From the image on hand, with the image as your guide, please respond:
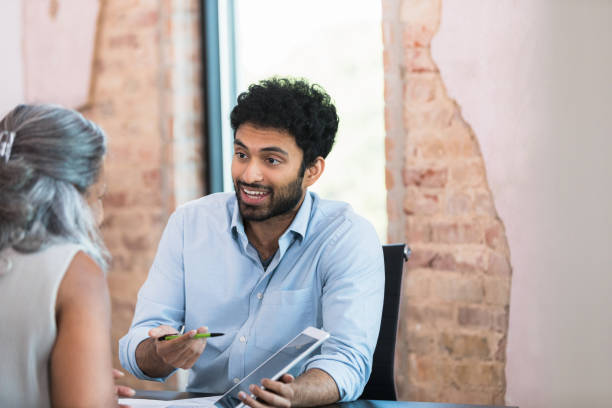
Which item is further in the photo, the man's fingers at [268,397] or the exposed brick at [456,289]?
the exposed brick at [456,289]

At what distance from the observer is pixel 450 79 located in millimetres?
2285

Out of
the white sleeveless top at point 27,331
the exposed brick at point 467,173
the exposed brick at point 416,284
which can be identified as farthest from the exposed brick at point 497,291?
the white sleeveless top at point 27,331

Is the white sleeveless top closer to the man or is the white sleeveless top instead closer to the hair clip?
the hair clip

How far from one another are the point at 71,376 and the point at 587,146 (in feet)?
5.27

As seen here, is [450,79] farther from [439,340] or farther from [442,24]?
[439,340]

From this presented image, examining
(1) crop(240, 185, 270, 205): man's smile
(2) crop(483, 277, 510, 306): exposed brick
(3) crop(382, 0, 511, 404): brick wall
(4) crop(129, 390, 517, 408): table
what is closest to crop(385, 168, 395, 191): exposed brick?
(3) crop(382, 0, 511, 404): brick wall

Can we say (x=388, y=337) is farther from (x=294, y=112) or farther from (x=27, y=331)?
(x=27, y=331)

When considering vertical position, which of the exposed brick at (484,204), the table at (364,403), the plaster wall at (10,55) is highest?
the plaster wall at (10,55)

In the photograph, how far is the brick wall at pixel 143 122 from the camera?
2.98m

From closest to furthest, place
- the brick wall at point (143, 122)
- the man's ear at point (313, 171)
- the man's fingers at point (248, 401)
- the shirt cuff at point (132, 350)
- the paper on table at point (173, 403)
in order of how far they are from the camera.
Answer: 1. the man's fingers at point (248, 401)
2. the paper on table at point (173, 403)
3. the shirt cuff at point (132, 350)
4. the man's ear at point (313, 171)
5. the brick wall at point (143, 122)

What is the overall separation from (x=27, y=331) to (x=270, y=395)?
1.51 ft

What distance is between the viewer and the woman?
107 centimetres

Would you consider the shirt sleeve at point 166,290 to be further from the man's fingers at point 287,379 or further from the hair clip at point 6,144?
the hair clip at point 6,144

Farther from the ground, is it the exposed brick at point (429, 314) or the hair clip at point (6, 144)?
the hair clip at point (6, 144)
